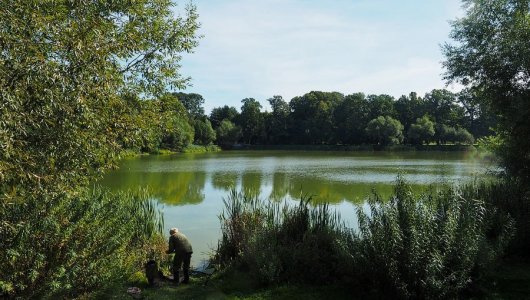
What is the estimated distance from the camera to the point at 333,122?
3831 inches

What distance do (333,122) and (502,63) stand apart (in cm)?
8842

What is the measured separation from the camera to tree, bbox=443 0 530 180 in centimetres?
906

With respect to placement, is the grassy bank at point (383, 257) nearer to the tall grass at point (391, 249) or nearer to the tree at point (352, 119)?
the tall grass at point (391, 249)

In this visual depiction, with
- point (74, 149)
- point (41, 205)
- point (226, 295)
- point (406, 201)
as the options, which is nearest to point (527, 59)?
point (406, 201)

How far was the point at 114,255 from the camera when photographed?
665 centimetres

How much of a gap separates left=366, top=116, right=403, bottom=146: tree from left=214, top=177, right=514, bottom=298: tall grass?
243 feet

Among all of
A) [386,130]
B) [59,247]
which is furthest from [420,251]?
[386,130]

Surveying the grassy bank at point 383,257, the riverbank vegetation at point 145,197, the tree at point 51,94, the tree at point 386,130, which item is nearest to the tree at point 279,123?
the tree at point 386,130

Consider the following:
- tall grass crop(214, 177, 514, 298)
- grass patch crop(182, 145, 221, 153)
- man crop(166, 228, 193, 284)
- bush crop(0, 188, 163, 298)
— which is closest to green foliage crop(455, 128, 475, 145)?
grass patch crop(182, 145, 221, 153)

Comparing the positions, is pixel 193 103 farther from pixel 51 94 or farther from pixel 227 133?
pixel 51 94

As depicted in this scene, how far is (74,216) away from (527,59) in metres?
9.38

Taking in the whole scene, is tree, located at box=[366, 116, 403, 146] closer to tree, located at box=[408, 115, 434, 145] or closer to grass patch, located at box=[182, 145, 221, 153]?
tree, located at box=[408, 115, 434, 145]

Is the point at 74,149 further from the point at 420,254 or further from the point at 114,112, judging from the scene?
the point at 420,254

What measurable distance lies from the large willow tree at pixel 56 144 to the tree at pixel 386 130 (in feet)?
252
